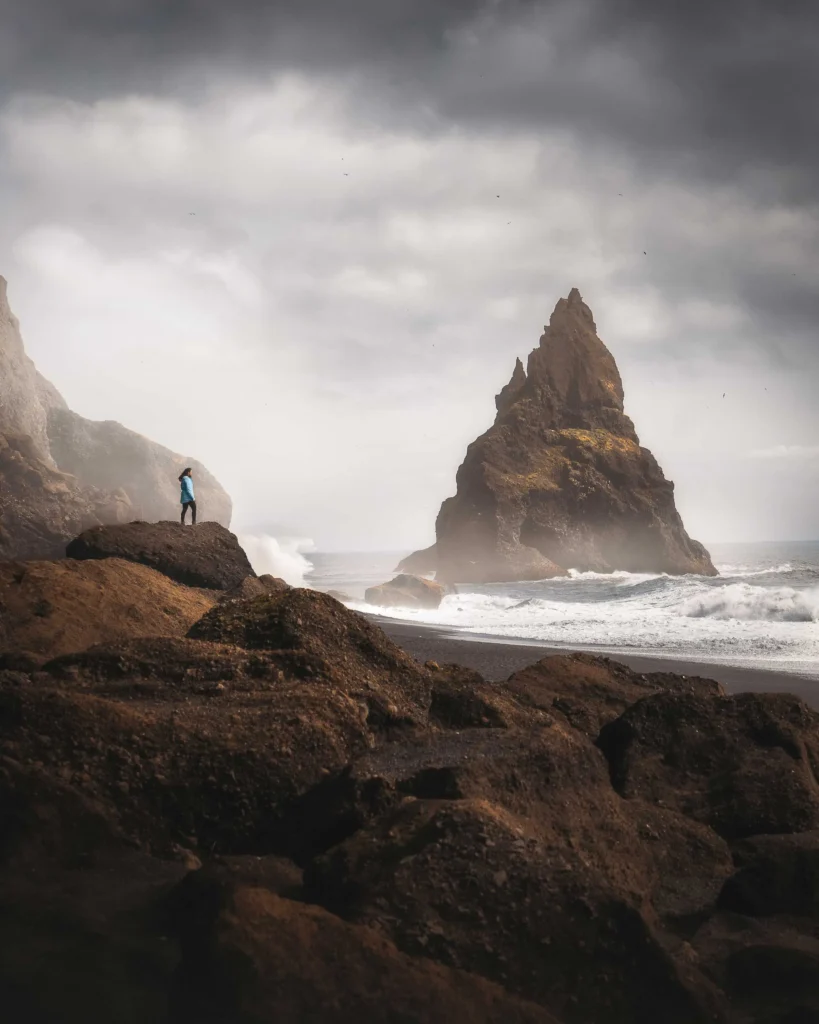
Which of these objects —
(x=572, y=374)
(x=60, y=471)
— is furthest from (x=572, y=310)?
(x=60, y=471)

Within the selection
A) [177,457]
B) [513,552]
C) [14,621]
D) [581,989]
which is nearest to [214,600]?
[14,621]

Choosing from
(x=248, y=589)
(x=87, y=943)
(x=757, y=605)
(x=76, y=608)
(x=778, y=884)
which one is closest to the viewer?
(x=87, y=943)

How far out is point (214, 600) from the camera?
31.8ft

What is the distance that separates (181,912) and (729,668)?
11.5 m

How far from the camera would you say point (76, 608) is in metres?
6.86

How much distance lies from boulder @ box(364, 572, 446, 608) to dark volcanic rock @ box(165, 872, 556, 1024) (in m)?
→ 29.8

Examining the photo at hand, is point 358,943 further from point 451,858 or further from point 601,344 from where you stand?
point 601,344

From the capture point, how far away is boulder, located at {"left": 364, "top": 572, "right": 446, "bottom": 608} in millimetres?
33125

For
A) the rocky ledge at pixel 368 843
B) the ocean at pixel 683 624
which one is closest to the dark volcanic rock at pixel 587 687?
the rocky ledge at pixel 368 843

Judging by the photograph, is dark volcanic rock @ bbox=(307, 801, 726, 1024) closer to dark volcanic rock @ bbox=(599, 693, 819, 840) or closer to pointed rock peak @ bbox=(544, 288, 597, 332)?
dark volcanic rock @ bbox=(599, 693, 819, 840)

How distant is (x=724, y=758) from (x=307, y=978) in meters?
3.20

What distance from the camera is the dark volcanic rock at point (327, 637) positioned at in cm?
554

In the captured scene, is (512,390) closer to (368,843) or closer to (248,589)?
(248,589)

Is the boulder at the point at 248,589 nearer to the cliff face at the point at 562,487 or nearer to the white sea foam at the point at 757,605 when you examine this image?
the white sea foam at the point at 757,605
